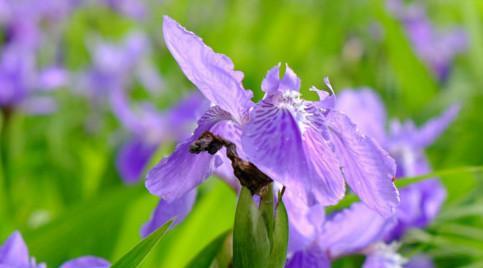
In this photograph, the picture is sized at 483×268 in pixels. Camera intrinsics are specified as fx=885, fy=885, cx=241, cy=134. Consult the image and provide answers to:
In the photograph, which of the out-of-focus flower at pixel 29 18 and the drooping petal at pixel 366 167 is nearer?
the drooping petal at pixel 366 167

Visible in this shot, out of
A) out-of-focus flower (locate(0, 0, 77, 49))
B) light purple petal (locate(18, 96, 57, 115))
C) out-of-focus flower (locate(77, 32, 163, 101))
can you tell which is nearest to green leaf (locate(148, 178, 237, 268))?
light purple petal (locate(18, 96, 57, 115))

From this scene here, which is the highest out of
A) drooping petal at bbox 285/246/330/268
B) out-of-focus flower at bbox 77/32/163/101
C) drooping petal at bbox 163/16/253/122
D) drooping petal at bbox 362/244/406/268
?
out-of-focus flower at bbox 77/32/163/101

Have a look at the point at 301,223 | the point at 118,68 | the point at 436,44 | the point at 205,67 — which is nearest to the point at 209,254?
the point at 301,223

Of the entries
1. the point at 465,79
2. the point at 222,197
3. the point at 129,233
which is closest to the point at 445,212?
the point at 222,197

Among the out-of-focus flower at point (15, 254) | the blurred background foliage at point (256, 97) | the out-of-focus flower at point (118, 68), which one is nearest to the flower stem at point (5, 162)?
the blurred background foliage at point (256, 97)

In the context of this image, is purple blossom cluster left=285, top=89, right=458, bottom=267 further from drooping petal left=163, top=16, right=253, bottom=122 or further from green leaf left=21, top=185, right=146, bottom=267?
green leaf left=21, top=185, right=146, bottom=267

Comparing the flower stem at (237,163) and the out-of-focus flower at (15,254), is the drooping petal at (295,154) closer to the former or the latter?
the flower stem at (237,163)
